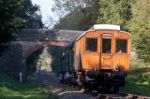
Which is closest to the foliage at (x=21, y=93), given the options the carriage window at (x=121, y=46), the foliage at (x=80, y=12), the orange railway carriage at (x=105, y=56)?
the orange railway carriage at (x=105, y=56)

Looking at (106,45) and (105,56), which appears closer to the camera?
(105,56)

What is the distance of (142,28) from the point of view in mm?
48188

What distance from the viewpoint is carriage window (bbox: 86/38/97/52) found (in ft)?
97.0

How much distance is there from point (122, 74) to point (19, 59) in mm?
34652

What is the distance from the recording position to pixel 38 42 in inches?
2484

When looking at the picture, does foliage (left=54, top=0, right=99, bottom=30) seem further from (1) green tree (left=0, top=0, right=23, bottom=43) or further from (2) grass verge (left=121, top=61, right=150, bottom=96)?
(1) green tree (left=0, top=0, right=23, bottom=43)

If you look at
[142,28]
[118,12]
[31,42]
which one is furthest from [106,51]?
[31,42]

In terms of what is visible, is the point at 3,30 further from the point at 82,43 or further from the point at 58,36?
the point at 58,36

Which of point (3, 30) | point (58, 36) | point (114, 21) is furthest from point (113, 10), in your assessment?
point (3, 30)

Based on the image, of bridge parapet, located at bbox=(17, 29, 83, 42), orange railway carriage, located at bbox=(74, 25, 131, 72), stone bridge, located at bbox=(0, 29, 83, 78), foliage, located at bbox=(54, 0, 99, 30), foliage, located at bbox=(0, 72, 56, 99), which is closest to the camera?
foliage, located at bbox=(0, 72, 56, 99)

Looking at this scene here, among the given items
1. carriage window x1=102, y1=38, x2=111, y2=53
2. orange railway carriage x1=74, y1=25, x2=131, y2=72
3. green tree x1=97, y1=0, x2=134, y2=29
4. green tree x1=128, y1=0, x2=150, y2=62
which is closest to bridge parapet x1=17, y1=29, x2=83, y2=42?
green tree x1=97, y1=0, x2=134, y2=29

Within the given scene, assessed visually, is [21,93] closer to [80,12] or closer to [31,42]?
[31,42]

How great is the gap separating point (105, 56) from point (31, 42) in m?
34.6

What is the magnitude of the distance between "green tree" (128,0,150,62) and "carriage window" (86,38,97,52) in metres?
17.7
